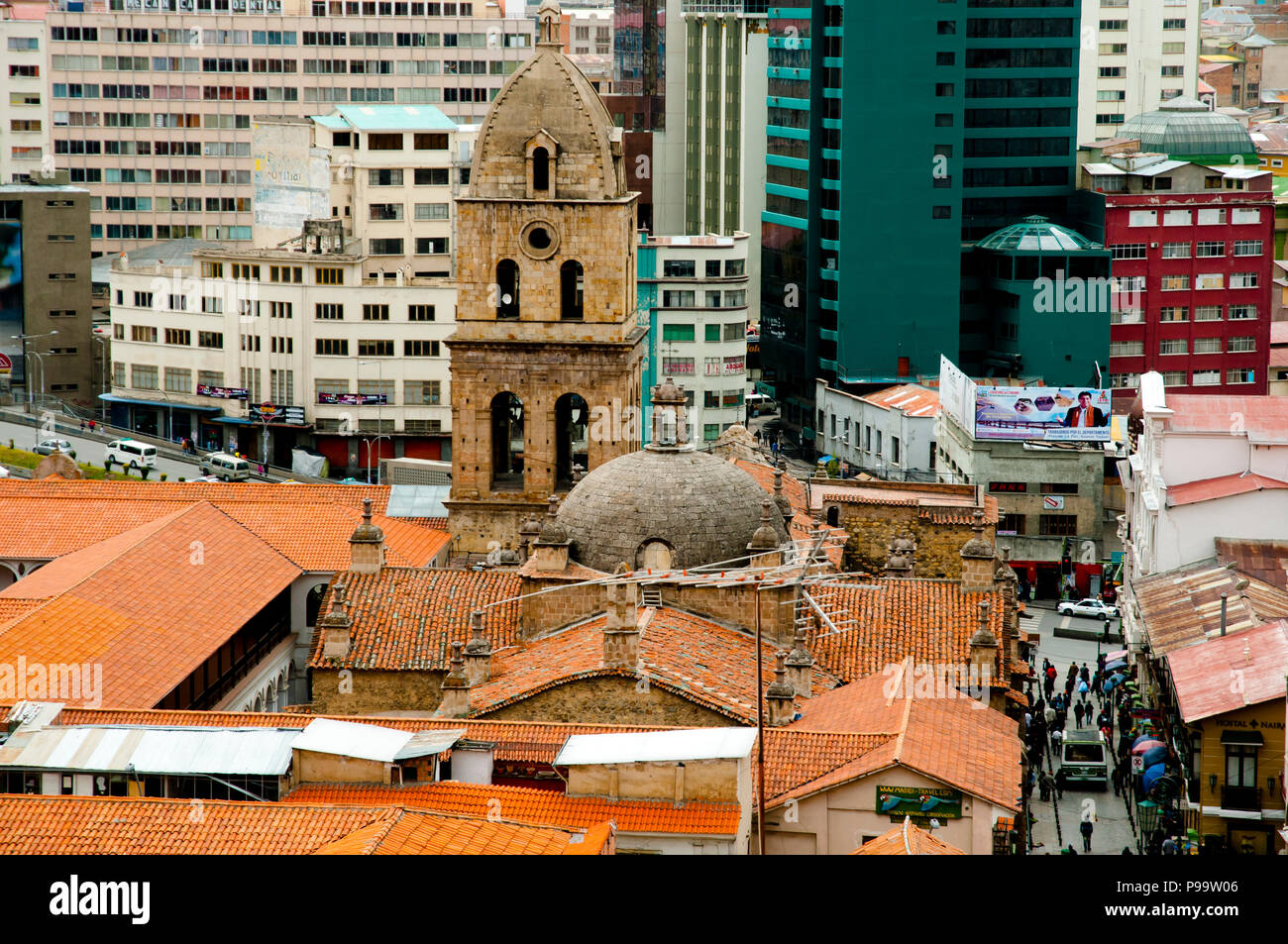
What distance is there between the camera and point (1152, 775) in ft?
177

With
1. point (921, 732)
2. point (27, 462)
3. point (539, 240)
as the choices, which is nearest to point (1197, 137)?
point (27, 462)

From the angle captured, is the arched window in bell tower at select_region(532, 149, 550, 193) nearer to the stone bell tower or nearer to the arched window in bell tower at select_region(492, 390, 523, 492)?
the stone bell tower

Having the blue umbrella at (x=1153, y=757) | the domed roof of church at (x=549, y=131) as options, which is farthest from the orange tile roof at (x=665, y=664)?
the domed roof of church at (x=549, y=131)

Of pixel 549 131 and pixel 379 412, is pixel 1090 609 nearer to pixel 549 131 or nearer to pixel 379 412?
pixel 549 131

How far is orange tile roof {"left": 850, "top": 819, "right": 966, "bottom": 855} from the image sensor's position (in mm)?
33531

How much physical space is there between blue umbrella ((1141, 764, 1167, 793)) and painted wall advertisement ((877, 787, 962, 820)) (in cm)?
1586

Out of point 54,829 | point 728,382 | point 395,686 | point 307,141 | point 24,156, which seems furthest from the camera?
point 24,156

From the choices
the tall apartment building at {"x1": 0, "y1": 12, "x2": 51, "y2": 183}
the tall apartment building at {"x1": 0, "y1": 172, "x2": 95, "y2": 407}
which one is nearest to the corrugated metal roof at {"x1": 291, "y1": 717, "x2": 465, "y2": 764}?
the tall apartment building at {"x1": 0, "y1": 172, "x2": 95, "y2": 407}

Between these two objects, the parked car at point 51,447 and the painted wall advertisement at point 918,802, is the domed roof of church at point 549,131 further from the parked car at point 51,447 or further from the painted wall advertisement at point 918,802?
the parked car at point 51,447

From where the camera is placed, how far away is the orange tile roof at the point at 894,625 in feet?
160

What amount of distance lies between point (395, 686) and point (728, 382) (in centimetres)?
6846
